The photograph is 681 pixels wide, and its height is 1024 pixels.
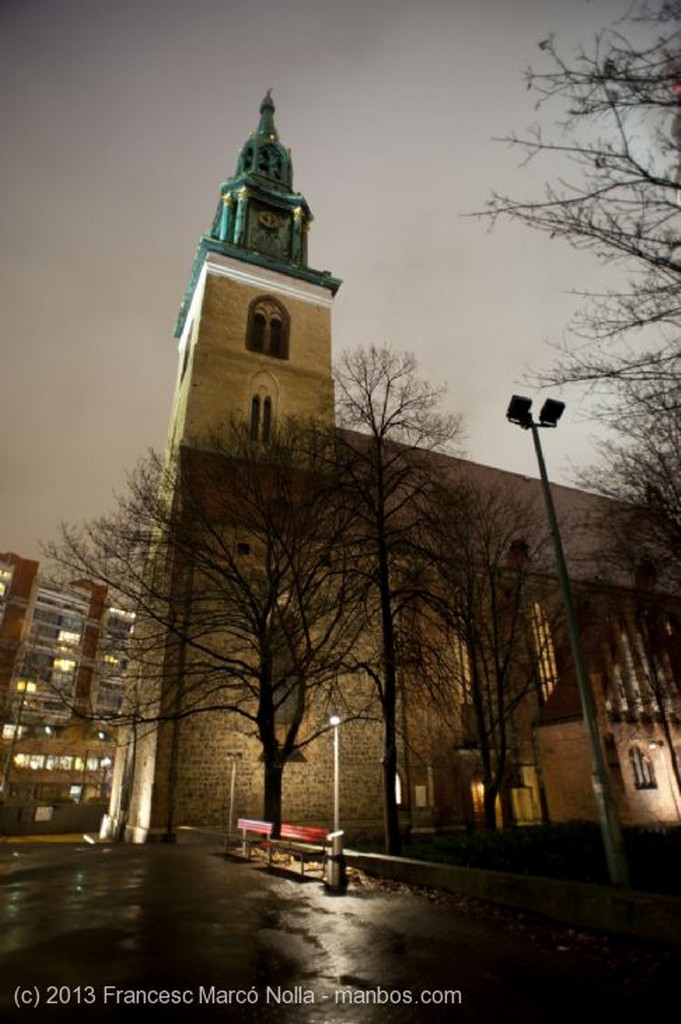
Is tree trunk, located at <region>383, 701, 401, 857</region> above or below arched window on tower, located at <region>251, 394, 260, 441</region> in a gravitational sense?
below

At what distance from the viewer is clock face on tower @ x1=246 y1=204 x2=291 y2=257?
104 ft

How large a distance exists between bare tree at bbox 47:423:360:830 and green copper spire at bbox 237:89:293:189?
75.0ft

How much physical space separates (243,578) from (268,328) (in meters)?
16.4

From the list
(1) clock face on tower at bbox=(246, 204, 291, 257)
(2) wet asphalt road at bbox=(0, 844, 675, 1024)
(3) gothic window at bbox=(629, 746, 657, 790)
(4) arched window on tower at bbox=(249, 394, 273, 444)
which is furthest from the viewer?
(1) clock face on tower at bbox=(246, 204, 291, 257)

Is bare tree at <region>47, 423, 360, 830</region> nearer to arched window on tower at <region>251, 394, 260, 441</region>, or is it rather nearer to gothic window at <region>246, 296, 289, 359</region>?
arched window on tower at <region>251, 394, 260, 441</region>

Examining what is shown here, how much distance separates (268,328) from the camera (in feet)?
93.4

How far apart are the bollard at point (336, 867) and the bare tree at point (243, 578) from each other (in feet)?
16.1

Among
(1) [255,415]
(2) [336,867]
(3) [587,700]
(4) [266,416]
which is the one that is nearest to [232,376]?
(1) [255,415]

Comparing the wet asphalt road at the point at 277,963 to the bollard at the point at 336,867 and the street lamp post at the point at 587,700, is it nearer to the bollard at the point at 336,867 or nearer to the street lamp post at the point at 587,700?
the bollard at the point at 336,867

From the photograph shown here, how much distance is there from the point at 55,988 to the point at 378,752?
1765 centimetres

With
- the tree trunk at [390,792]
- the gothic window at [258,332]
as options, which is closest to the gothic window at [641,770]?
the tree trunk at [390,792]

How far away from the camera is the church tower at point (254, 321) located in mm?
25172

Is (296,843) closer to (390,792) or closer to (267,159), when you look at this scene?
(390,792)

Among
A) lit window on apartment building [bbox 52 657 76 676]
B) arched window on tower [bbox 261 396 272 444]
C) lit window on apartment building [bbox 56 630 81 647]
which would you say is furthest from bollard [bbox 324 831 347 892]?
lit window on apartment building [bbox 56 630 81 647]
